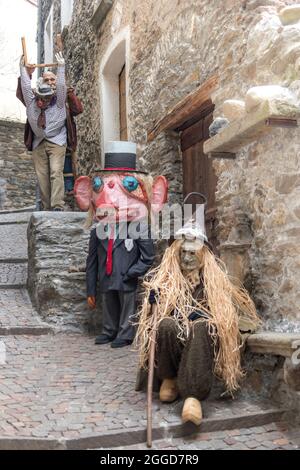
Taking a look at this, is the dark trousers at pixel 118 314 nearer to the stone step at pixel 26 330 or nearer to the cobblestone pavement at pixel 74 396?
the cobblestone pavement at pixel 74 396

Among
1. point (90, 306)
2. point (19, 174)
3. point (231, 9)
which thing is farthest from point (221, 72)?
point (19, 174)

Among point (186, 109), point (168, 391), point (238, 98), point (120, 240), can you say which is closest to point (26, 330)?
point (120, 240)

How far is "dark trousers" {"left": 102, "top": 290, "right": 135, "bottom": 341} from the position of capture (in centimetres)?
494

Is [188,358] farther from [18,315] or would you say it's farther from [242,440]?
[18,315]

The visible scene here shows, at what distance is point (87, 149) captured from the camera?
9.47m

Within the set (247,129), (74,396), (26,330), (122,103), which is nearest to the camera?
(74,396)

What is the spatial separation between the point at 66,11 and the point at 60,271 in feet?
23.5

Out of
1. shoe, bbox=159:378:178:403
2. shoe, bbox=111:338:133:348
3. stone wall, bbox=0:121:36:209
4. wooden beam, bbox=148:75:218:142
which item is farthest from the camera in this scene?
stone wall, bbox=0:121:36:209

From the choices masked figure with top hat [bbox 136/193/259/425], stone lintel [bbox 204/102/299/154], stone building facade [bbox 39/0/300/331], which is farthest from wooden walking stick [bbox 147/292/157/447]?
stone lintel [bbox 204/102/299/154]

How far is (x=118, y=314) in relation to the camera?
5.12 metres

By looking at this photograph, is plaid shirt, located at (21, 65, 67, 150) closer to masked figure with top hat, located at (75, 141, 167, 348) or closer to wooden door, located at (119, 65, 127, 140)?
masked figure with top hat, located at (75, 141, 167, 348)

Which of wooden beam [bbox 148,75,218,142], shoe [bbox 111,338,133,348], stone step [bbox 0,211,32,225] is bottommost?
shoe [bbox 111,338,133,348]

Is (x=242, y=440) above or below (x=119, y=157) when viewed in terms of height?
below

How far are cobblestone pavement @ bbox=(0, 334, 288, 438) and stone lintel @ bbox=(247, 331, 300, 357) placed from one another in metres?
0.32
